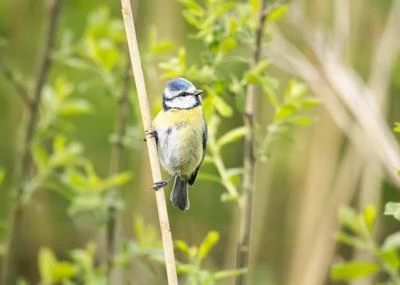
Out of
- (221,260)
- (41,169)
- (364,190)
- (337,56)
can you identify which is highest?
(337,56)

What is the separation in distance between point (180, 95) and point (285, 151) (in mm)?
2201

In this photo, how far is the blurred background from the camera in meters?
2.92

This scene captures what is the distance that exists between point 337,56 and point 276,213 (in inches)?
43.8

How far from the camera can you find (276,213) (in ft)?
12.5

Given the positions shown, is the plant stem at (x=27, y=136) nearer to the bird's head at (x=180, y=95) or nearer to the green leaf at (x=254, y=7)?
the bird's head at (x=180, y=95)

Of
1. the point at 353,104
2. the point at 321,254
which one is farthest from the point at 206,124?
the point at 321,254

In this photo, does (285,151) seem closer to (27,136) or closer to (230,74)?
(27,136)

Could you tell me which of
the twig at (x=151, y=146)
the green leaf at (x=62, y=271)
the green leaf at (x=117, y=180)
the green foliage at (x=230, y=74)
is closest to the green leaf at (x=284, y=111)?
the green foliage at (x=230, y=74)

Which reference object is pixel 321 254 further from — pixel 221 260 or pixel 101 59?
pixel 101 59

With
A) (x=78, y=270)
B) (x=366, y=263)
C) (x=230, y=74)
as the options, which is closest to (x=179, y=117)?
(x=230, y=74)

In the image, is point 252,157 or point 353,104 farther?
point 353,104

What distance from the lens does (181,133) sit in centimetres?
182

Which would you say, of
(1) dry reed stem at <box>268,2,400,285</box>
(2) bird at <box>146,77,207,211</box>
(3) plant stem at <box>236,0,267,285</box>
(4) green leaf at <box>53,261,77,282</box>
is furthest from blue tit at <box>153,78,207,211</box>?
(1) dry reed stem at <box>268,2,400,285</box>

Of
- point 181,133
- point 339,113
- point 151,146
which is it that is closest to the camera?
point 151,146
